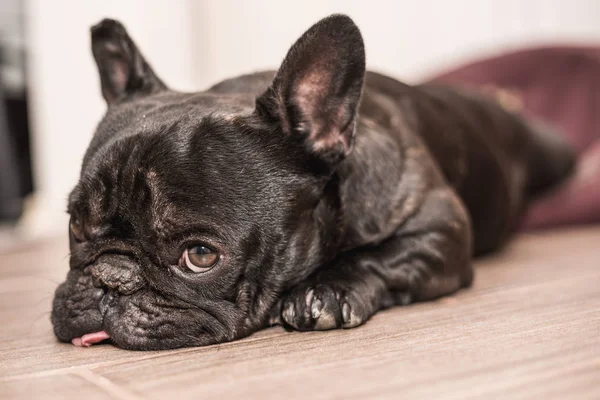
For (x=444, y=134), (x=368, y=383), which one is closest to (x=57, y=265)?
(x=444, y=134)

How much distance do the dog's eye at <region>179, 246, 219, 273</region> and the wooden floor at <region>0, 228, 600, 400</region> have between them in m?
0.17

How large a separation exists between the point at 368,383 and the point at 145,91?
1215 millimetres

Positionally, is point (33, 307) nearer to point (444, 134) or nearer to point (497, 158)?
point (444, 134)

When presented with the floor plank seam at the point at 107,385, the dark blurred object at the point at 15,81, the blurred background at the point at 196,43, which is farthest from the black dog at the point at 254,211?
the dark blurred object at the point at 15,81

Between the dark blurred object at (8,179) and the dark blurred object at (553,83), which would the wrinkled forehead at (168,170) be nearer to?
the dark blurred object at (553,83)

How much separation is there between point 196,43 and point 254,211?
2966 millimetres

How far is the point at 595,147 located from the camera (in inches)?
167

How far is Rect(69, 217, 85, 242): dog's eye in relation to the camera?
1854 millimetres

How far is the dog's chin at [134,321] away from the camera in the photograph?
1.69 metres

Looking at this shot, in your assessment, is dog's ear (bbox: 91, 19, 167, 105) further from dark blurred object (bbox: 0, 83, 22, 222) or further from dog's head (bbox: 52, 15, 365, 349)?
dark blurred object (bbox: 0, 83, 22, 222)

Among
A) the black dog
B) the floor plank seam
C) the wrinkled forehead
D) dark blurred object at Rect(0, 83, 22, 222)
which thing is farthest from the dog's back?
dark blurred object at Rect(0, 83, 22, 222)

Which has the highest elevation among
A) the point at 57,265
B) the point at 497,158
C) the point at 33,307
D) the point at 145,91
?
the point at 145,91

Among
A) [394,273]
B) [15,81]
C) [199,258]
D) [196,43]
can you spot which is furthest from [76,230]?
[15,81]

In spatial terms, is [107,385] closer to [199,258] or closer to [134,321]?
[134,321]
